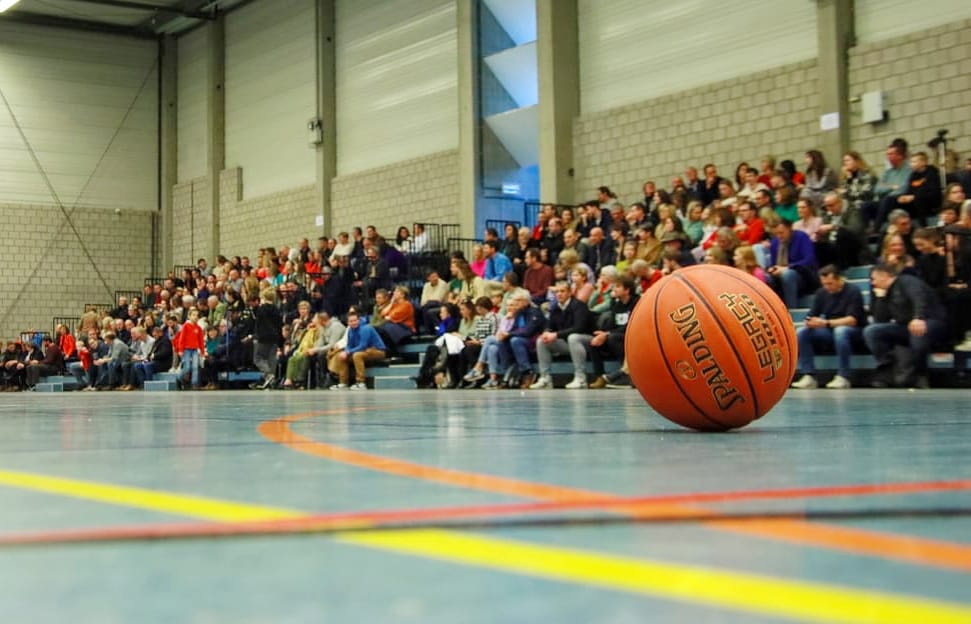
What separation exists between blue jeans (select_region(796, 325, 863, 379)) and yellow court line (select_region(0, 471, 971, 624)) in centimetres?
903

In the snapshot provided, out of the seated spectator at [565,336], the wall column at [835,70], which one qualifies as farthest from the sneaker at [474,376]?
the wall column at [835,70]

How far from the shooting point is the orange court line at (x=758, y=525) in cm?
145

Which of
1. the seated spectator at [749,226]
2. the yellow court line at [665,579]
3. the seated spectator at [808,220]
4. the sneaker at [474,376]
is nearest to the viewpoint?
the yellow court line at [665,579]

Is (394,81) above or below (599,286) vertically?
above

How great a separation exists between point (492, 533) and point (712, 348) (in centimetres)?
257

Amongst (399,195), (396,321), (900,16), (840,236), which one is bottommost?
(396,321)

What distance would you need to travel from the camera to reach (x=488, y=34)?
2058 centimetres

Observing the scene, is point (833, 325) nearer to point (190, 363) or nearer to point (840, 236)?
point (840, 236)

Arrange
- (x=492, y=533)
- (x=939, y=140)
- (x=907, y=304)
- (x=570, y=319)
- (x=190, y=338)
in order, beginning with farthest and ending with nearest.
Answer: (x=190, y=338) < (x=570, y=319) < (x=939, y=140) < (x=907, y=304) < (x=492, y=533)

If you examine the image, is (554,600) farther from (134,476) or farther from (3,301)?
(3,301)

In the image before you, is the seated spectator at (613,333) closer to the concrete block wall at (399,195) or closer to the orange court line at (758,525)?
the concrete block wall at (399,195)

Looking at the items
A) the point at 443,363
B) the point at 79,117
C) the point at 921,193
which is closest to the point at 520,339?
the point at 443,363

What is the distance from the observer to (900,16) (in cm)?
1427

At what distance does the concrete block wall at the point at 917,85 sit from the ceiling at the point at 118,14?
16567 millimetres
